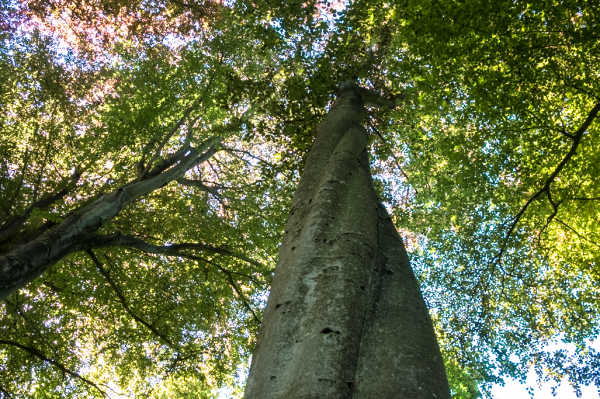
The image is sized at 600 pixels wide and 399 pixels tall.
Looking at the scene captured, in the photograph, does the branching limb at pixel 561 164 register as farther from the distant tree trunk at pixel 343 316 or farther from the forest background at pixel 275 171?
the distant tree trunk at pixel 343 316

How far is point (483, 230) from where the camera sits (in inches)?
352

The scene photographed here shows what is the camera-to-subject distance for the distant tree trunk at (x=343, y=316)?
211 cm

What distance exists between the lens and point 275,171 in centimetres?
925

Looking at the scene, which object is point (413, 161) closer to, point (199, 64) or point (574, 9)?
point (574, 9)

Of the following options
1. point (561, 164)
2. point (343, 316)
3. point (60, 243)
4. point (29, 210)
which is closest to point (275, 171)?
point (60, 243)

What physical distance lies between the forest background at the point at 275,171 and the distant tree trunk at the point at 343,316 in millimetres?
4447

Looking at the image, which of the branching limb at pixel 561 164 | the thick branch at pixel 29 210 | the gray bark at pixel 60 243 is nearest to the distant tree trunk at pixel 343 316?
the gray bark at pixel 60 243

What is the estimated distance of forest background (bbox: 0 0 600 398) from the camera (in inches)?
282

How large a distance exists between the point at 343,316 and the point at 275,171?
23.3 ft

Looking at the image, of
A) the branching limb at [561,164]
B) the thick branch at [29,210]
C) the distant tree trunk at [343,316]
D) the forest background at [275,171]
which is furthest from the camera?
the thick branch at [29,210]

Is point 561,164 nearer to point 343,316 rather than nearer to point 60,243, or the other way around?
point 343,316

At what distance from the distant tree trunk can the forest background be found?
445cm

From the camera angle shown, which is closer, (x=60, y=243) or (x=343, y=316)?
(x=343, y=316)

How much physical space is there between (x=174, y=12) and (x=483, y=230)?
38.9 feet
